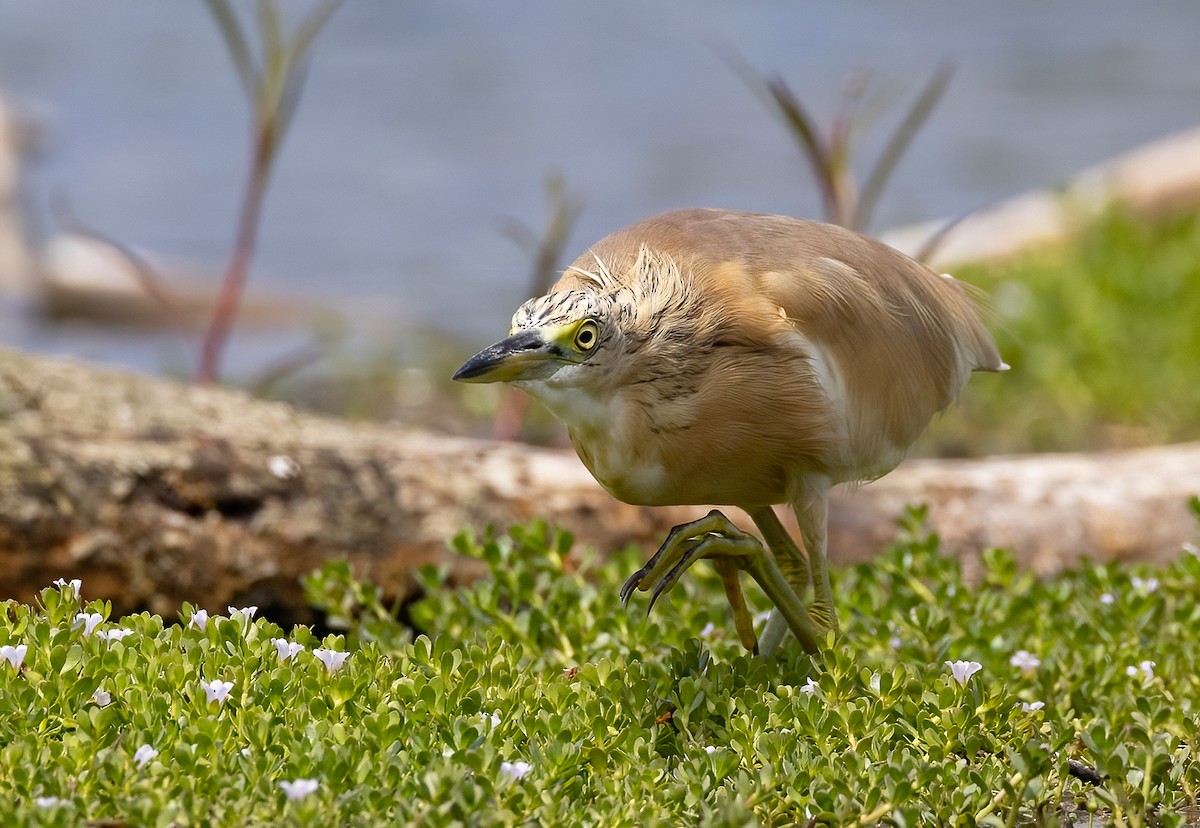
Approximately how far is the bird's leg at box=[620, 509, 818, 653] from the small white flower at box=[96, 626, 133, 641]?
1.01 metres

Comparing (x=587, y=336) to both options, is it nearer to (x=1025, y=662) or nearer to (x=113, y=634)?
(x=113, y=634)

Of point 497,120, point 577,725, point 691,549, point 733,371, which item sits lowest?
point 497,120

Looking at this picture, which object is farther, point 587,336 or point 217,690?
point 587,336

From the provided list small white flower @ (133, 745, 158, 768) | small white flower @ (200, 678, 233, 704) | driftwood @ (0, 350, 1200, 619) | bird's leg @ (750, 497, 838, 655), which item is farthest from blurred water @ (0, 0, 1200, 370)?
small white flower @ (133, 745, 158, 768)

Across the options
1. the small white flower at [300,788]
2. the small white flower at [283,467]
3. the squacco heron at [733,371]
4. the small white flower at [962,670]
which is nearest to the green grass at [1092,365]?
the squacco heron at [733,371]

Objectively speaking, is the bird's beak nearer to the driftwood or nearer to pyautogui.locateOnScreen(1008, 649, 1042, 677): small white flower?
pyautogui.locateOnScreen(1008, 649, 1042, 677): small white flower

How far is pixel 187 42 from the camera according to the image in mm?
17125

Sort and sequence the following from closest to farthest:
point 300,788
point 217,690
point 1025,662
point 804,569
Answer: point 300,788
point 217,690
point 1025,662
point 804,569

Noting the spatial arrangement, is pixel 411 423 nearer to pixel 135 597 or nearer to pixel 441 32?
pixel 135 597

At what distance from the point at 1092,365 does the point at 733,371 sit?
13.9 ft

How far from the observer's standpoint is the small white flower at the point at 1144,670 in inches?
131

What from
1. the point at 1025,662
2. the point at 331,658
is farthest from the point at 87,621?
the point at 1025,662

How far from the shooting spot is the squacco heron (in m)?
2.92

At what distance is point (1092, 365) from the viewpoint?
676cm
